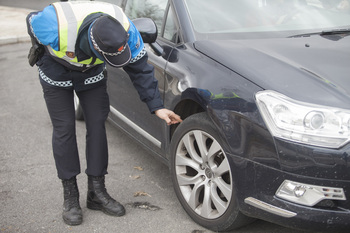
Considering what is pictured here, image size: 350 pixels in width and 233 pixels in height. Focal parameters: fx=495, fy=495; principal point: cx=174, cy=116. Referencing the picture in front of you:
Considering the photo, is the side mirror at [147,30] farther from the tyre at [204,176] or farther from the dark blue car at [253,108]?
the tyre at [204,176]

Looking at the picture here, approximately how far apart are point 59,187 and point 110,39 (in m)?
1.59

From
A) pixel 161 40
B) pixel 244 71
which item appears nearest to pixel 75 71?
pixel 161 40

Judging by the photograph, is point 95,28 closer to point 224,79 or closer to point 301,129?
point 224,79

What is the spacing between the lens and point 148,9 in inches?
155

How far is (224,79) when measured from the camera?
9.21ft

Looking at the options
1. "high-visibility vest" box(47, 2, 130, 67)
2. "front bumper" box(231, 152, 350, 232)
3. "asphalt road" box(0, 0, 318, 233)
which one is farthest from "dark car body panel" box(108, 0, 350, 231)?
"high-visibility vest" box(47, 2, 130, 67)

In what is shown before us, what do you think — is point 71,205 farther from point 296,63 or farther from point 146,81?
point 296,63

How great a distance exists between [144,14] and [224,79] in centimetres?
141

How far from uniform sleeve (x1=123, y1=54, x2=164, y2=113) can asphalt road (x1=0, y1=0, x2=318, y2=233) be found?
78 centimetres

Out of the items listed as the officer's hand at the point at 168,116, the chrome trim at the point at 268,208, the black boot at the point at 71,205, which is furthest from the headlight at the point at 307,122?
the black boot at the point at 71,205

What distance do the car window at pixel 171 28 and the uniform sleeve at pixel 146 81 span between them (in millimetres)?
462

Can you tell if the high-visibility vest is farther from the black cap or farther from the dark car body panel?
the dark car body panel

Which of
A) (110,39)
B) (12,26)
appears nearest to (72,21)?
(110,39)

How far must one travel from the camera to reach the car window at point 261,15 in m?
3.42
